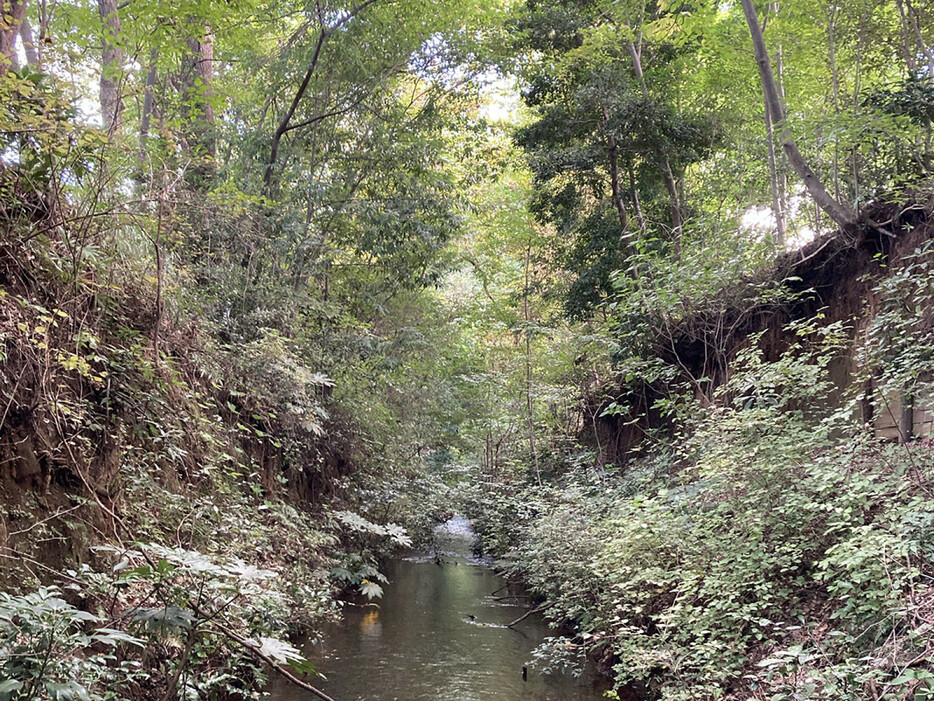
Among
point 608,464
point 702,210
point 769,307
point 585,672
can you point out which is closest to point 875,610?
point 585,672

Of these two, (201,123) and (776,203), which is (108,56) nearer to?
(201,123)

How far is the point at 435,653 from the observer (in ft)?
26.0

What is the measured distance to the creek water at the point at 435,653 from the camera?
6.56 metres

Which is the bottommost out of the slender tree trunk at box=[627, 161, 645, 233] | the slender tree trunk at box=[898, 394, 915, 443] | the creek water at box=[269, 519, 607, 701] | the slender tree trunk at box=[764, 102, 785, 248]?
the creek water at box=[269, 519, 607, 701]

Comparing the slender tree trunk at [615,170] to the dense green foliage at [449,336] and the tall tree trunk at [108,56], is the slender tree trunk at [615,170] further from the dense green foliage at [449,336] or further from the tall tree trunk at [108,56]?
the tall tree trunk at [108,56]

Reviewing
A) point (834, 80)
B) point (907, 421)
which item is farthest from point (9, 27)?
point (834, 80)

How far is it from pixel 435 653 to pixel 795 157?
292 inches

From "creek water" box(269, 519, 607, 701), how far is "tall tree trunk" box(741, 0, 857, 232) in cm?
597

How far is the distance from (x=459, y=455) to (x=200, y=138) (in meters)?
13.9

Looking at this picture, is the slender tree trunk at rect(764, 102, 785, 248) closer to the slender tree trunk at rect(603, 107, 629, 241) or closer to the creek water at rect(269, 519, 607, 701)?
the slender tree trunk at rect(603, 107, 629, 241)

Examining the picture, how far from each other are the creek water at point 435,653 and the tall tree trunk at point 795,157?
19.6ft

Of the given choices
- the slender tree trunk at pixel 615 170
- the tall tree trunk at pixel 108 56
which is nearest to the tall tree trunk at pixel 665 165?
the slender tree trunk at pixel 615 170

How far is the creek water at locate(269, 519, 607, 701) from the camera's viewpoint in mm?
6559

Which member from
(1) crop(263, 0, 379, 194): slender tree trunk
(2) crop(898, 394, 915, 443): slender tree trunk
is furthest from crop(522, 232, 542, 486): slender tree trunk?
(2) crop(898, 394, 915, 443): slender tree trunk
